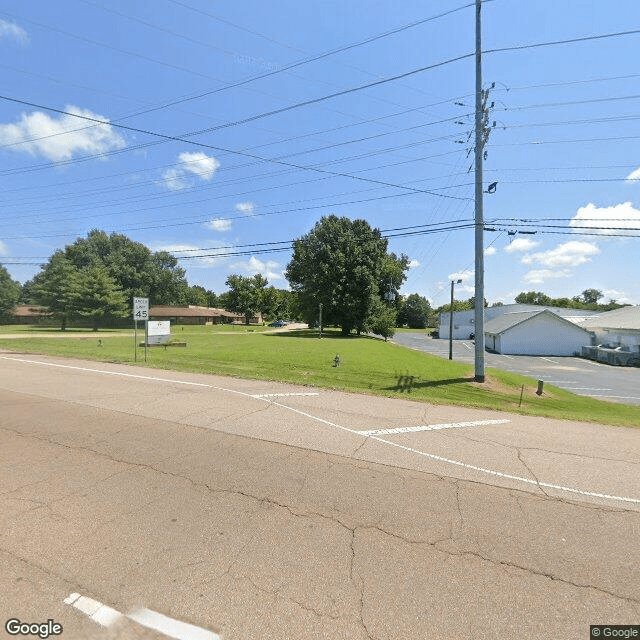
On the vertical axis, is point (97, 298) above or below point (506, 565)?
above

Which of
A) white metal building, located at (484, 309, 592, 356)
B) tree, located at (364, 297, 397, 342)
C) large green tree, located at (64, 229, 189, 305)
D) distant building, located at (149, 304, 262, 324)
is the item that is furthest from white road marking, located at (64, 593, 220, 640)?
distant building, located at (149, 304, 262, 324)

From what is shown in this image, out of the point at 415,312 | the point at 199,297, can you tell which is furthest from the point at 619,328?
the point at 199,297

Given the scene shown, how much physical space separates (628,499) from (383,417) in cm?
428

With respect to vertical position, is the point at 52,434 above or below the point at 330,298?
below

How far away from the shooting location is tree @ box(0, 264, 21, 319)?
206ft

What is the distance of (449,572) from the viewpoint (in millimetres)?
2924

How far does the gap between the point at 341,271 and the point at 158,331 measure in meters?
26.3

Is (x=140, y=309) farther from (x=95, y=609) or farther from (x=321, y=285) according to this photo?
(x=321, y=285)

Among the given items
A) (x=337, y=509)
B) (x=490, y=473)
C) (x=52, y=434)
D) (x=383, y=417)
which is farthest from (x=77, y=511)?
(x=383, y=417)

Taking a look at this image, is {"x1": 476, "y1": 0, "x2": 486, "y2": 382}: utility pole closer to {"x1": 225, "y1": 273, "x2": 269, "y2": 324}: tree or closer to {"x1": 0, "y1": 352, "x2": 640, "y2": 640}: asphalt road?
{"x1": 0, "y1": 352, "x2": 640, "y2": 640}: asphalt road

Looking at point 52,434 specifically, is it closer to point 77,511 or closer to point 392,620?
point 77,511

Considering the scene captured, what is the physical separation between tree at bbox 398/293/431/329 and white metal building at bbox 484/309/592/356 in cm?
6504

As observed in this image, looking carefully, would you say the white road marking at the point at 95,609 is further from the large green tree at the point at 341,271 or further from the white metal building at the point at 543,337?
the white metal building at the point at 543,337

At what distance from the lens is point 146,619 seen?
7.86ft
